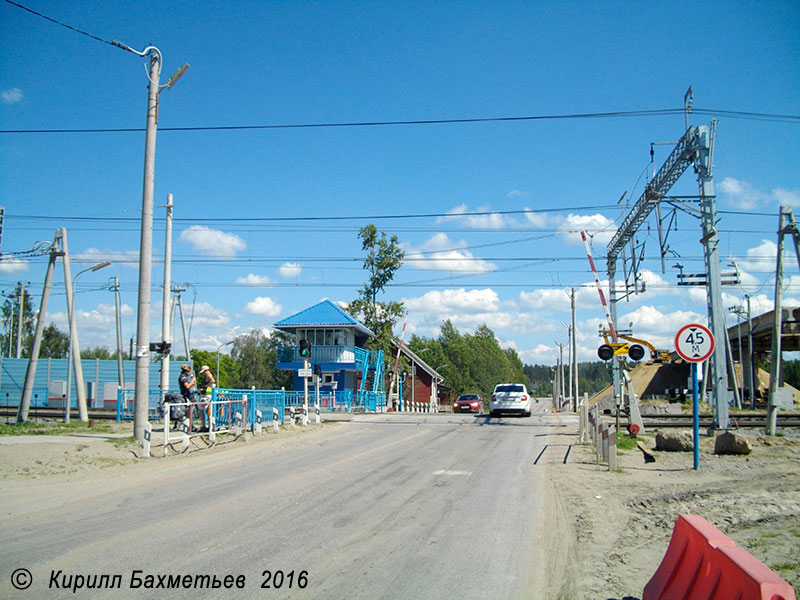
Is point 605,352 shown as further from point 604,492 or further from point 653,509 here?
point 653,509

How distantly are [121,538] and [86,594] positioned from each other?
73.0 inches

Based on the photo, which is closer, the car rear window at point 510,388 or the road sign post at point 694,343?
the road sign post at point 694,343

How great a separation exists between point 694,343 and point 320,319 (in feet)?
121

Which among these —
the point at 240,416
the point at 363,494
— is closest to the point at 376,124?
the point at 240,416

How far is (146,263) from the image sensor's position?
1616cm

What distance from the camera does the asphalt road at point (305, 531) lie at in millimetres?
5645

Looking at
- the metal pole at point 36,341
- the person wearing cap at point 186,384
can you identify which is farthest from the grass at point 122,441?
the metal pole at point 36,341

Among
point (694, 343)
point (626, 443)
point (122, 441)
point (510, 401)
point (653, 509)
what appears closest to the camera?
point (653, 509)

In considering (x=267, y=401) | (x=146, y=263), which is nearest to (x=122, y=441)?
(x=146, y=263)

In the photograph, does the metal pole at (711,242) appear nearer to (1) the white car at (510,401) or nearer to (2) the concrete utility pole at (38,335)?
(1) the white car at (510,401)

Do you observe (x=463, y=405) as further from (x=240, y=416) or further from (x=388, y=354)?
(x=240, y=416)

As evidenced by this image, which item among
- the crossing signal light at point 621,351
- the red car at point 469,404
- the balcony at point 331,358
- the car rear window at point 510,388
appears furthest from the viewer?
the balcony at point 331,358

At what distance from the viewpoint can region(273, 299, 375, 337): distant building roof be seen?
45.9 metres

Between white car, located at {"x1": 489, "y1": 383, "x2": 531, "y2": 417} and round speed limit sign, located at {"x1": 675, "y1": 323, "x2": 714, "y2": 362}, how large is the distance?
57.5 feet
